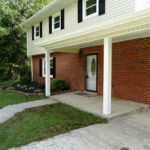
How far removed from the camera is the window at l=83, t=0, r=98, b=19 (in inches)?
410

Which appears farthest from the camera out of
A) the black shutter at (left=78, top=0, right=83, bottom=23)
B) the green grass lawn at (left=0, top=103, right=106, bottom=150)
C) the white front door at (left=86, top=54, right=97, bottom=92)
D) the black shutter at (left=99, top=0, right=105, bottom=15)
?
the white front door at (left=86, top=54, right=97, bottom=92)

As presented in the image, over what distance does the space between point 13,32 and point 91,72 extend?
12.7m

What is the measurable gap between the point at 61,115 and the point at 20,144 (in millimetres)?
2624

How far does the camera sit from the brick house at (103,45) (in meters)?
6.81

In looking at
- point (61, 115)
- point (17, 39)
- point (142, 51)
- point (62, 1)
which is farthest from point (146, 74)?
point (17, 39)

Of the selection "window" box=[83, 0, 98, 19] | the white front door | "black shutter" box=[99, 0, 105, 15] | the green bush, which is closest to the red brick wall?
the white front door

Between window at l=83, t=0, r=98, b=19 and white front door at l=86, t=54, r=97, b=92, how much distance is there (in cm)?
219

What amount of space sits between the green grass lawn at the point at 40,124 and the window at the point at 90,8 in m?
4.88

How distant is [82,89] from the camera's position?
12.5 metres

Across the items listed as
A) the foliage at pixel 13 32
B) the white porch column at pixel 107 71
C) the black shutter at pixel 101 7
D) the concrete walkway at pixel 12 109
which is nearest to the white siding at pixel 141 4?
the black shutter at pixel 101 7

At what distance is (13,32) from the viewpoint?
70.9 ft

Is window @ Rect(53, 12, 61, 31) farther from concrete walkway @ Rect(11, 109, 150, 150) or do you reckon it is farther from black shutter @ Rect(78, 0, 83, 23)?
concrete walkway @ Rect(11, 109, 150, 150)

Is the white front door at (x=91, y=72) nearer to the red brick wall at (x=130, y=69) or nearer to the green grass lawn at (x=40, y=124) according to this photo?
the red brick wall at (x=130, y=69)

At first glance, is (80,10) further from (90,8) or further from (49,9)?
(49,9)
